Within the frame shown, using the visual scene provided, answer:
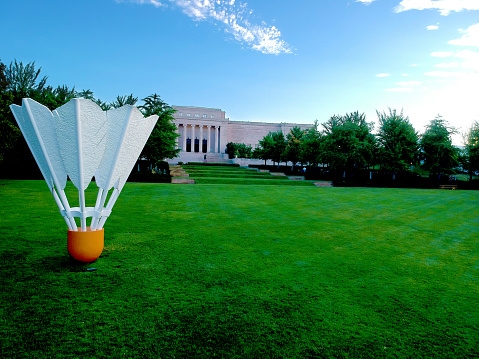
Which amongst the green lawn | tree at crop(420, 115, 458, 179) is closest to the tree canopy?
the green lawn

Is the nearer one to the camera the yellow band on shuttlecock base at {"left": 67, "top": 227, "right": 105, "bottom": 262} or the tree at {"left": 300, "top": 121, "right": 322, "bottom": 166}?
the yellow band on shuttlecock base at {"left": 67, "top": 227, "right": 105, "bottom": 262}

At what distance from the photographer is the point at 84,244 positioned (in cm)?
483

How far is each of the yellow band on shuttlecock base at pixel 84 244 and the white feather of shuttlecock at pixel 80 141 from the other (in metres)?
0.14

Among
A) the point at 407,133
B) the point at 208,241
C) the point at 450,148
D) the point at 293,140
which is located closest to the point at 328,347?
the point at 208,241

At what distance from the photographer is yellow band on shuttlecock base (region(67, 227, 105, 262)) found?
15.8 ft

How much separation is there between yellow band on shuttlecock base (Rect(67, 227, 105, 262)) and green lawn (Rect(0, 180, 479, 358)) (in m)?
→ 0.21

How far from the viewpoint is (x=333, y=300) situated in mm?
4035

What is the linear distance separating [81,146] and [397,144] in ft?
98.6

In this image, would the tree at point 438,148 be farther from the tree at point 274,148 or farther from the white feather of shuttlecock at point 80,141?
the white feather of shuttlecock at point 80,141

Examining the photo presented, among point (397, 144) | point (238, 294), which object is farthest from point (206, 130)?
point (238, 294)

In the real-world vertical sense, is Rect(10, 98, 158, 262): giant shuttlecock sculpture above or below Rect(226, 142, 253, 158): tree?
below

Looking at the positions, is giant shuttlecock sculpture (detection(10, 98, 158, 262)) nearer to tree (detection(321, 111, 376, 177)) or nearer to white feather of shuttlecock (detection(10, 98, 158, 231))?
white feather of shuttlecock (detection(10, 98, 158, 231))

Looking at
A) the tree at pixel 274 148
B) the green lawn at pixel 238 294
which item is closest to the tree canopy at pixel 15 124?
the green lawn at pixel 238 294

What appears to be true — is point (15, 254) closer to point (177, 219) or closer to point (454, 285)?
point (177, 219)
